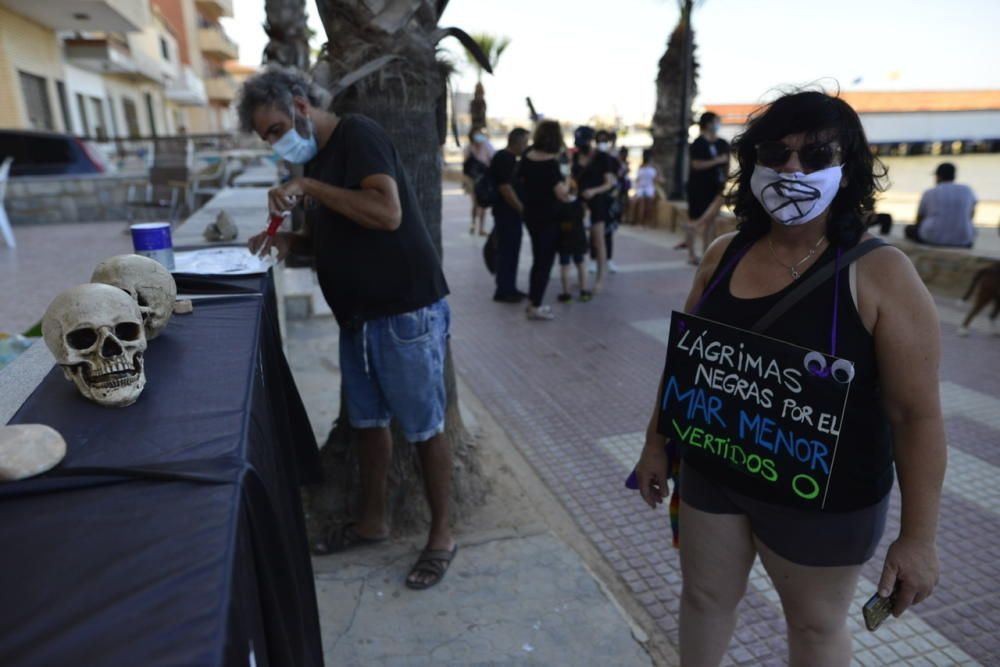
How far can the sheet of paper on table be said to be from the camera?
8.57 ft

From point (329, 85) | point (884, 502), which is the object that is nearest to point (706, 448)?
point (884, 502)

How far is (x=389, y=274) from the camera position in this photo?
93.8 inches

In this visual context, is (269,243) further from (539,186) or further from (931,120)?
(931,120)

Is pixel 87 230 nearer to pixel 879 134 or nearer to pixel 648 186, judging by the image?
pixel 648 186

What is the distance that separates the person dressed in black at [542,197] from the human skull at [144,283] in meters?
4.90

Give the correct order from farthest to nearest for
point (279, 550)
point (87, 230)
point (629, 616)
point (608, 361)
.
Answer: point (87, 230) → point (608, 361) → point (629, 616) → point (279, 550)

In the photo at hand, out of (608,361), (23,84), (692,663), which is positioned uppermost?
(23,84)

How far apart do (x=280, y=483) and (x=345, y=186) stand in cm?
111

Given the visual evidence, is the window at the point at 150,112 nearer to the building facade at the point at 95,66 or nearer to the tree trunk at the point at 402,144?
the building facade at the point at 95,66

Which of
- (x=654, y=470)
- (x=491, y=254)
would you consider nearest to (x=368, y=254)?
(x=654, y=470)

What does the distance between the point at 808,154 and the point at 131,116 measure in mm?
30867

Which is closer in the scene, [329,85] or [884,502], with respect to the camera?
[884,502]

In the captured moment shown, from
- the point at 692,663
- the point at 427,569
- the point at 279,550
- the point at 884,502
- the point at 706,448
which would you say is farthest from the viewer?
the point at 427,569

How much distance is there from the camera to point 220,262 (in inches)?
112
